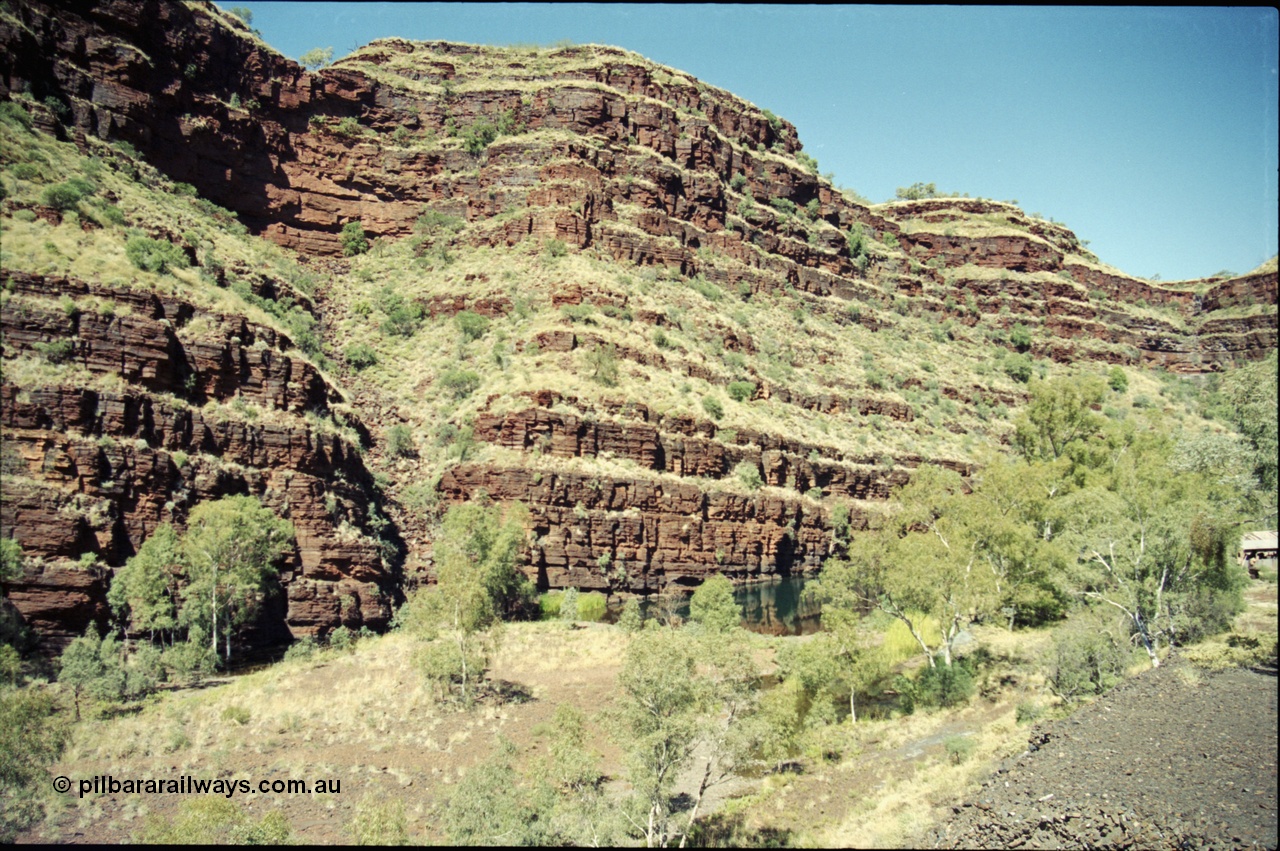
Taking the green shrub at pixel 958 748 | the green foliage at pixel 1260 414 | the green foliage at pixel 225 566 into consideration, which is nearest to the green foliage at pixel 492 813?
the green shrub at pixel 958 748

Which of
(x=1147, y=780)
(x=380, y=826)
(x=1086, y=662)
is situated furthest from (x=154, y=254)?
(x=1147, y=780)

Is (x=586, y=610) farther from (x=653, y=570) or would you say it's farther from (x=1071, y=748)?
(x=1071, y=748)

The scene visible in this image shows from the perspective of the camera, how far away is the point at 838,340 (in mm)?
94125

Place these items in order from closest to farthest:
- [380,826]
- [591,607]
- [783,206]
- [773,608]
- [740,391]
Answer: [380,826] < [591,607] < [773,608] < [740,391] < [783,206]

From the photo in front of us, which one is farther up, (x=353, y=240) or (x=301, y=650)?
(x=353, y=240)

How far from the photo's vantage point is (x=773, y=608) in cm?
5606

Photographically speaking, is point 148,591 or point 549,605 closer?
point 148,591

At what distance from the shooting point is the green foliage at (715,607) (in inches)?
1599

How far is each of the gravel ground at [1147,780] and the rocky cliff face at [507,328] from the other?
32914mm

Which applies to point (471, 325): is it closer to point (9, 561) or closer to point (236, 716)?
point (9, 561)

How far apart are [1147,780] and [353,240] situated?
8218cm

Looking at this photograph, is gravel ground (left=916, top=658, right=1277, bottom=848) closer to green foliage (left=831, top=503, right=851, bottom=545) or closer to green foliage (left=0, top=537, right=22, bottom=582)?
green foliage (left=0, top=537, right=22, bottom=582)

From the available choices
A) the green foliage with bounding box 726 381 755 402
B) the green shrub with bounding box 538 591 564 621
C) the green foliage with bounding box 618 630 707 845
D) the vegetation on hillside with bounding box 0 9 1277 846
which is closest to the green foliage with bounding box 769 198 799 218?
the vegetation on hillside with bounding box 0 9 1277 846

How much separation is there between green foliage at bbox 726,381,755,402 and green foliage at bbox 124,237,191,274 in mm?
44805
